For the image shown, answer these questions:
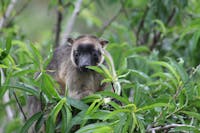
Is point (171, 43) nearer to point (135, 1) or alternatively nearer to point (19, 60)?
point (135, 1)

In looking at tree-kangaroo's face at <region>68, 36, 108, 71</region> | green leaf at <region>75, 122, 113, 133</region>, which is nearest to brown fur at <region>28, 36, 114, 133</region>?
tree-kangaroo's face at <region>68, 36, 108, 71</region>

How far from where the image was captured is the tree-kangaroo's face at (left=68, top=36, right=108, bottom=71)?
23.7 ft

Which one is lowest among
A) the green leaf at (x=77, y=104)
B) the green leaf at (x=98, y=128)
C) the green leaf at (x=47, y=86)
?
the green leaf at (x=98, y=128)

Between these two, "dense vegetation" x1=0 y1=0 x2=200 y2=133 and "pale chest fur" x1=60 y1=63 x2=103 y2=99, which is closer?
"dense vegetation" x1=0 y1=0 x2=200 y2=133

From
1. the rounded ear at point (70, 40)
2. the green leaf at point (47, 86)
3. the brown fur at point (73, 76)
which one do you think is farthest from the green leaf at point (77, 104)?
the rounded ear at point (70, 40)

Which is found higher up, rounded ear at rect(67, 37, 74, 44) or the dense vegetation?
rounded ear at rect(67, 37, 74, 44)

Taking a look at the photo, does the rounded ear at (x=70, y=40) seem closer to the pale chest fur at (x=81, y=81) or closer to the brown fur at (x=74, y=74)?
the brown fur at (x=74, y=74)

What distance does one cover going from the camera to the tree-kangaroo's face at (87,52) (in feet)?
23.7

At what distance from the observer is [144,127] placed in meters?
5.18

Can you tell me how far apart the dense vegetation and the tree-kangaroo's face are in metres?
0.40

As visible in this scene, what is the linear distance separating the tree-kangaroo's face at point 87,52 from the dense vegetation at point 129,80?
0.40 m

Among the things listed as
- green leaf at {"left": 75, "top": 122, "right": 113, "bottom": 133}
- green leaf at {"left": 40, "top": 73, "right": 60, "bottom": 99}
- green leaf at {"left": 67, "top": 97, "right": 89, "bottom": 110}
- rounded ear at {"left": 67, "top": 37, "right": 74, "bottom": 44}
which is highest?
rounded ear at {"left": 67, "top": 37, "right": 74, "bottom": 44}

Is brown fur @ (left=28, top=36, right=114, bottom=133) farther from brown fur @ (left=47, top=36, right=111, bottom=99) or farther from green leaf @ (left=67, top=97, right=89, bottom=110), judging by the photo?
green leaf @ (left=67, top=97, right=89, bottom=110)

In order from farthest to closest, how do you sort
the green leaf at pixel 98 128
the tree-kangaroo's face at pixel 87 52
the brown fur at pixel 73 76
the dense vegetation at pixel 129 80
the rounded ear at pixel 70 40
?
1. the rounded ear at pixel 70 40
2. the tree-kangaroo's face at pixel 87 52
3. the brown fur at pixel 73 76
4. the dense vegetation at pixel 129 80
5. the green leaf at pixel 98 128
